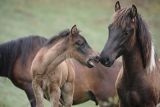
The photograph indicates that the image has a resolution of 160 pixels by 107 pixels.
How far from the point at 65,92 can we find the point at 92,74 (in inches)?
60.3

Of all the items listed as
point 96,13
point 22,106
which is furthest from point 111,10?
point 22,106

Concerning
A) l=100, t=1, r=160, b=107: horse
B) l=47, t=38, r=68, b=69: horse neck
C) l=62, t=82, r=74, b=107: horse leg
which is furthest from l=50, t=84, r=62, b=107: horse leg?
l=100, t=1, r=160, b=107: horse

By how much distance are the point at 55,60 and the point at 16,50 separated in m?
1.83

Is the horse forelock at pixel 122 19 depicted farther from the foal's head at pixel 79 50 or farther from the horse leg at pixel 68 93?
the horse leg at pixel 68 93

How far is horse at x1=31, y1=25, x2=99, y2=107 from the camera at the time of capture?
1088cm

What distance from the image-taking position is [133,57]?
9.77 meters

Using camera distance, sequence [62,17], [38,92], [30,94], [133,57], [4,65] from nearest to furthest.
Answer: [133,57]
[38,92]
[30,94]
[4,65]
[62,17]

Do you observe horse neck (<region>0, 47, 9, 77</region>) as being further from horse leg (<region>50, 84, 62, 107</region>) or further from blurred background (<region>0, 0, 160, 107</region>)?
blurred background (<region>0, 0, 160, 107</region>)

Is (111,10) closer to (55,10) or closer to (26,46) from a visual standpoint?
(55,10)

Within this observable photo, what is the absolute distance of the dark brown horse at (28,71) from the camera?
12648 mm

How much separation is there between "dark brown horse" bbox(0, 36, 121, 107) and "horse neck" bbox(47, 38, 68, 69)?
1.47 m

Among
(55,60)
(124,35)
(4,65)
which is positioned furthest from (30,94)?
(124,35)

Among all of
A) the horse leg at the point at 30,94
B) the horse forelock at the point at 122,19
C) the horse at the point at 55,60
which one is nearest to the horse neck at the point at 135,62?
the horse forelock at the point at 122,19

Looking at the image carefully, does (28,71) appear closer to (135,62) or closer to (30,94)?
(30,94)
